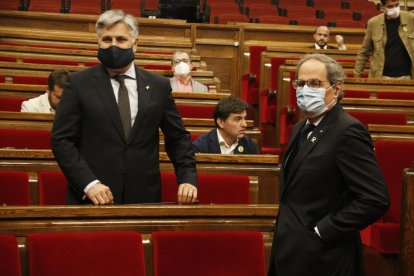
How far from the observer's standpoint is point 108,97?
1.20 meters

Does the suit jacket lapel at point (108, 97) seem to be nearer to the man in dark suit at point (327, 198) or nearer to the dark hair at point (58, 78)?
the man in dark suit at point (327, 198)

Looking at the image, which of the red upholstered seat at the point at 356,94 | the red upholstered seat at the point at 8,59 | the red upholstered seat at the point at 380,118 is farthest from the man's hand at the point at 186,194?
the red upholstered seat at the point at 8,59

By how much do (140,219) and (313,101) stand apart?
0.94ft

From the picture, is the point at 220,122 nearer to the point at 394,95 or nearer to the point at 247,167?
the point at 247,167

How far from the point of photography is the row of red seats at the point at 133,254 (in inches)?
38.6

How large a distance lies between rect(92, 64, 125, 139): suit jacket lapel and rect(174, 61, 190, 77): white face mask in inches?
57.3

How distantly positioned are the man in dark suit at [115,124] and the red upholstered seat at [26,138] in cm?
61

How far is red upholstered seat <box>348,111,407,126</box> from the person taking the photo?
2193 mm

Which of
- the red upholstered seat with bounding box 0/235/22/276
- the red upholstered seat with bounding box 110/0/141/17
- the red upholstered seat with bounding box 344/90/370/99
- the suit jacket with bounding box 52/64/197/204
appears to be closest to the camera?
the red upholstered seat with bounding box 0/235/22/276

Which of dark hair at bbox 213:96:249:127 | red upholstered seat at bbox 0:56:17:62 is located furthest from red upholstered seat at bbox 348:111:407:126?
red upholstered seat at bbox 0:56:17:62

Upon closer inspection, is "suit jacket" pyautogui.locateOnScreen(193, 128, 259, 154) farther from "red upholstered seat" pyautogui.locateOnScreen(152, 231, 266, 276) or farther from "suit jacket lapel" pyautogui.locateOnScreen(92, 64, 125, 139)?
"red upholstered seat" pyautogui.locateOnScreen(152, 231, 266, 276)

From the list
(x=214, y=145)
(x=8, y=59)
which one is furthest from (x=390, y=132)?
(x=8, y=59)

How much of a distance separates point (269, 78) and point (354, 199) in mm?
2356

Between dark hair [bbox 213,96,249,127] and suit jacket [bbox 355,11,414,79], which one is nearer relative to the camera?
dark hair [bbox 213,96,249,127]
